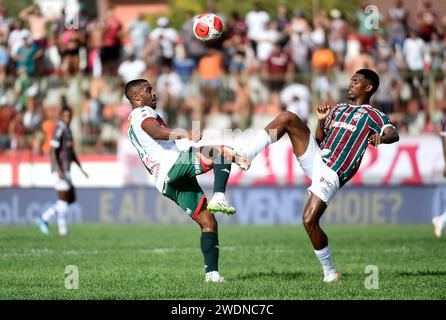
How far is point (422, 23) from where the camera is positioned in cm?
2631

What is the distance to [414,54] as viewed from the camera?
25734 mm

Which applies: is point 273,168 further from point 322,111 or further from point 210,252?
point 210,252

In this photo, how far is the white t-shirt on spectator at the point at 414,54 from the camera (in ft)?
84.4

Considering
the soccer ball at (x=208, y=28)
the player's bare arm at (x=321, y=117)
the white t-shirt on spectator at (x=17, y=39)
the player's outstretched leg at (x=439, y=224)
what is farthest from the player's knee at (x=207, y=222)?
the white t-shirt on spectator at (x=17, y=39)

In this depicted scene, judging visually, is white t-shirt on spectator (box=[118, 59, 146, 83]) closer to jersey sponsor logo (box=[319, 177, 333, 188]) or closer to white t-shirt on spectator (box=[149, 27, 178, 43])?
white t-shirt on spectator (box=[149, 27, 178, 43])

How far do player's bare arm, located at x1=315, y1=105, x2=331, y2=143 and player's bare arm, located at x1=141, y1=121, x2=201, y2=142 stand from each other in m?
1.66

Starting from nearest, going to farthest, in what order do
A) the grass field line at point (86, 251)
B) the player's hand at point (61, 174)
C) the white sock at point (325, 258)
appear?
1. the white sock at point (325, 258)
2. the grass field line at point (86, 251)
3. the player's hand at point (61, 174)

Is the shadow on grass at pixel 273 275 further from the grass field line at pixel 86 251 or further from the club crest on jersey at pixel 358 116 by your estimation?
the grass field line at pixel 86 251

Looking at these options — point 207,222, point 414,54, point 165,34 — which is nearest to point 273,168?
point 414,54

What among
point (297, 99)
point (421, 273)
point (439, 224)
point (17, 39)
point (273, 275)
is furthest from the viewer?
point (17, 39)

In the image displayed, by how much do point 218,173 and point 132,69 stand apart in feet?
52.0

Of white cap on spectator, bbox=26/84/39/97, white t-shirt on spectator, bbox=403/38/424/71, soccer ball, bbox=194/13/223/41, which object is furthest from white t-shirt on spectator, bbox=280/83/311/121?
soccer ball, bbox=194/13/223/41

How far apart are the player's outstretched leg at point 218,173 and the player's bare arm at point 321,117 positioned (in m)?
1.27

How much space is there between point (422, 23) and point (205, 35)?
1345 centimetres
